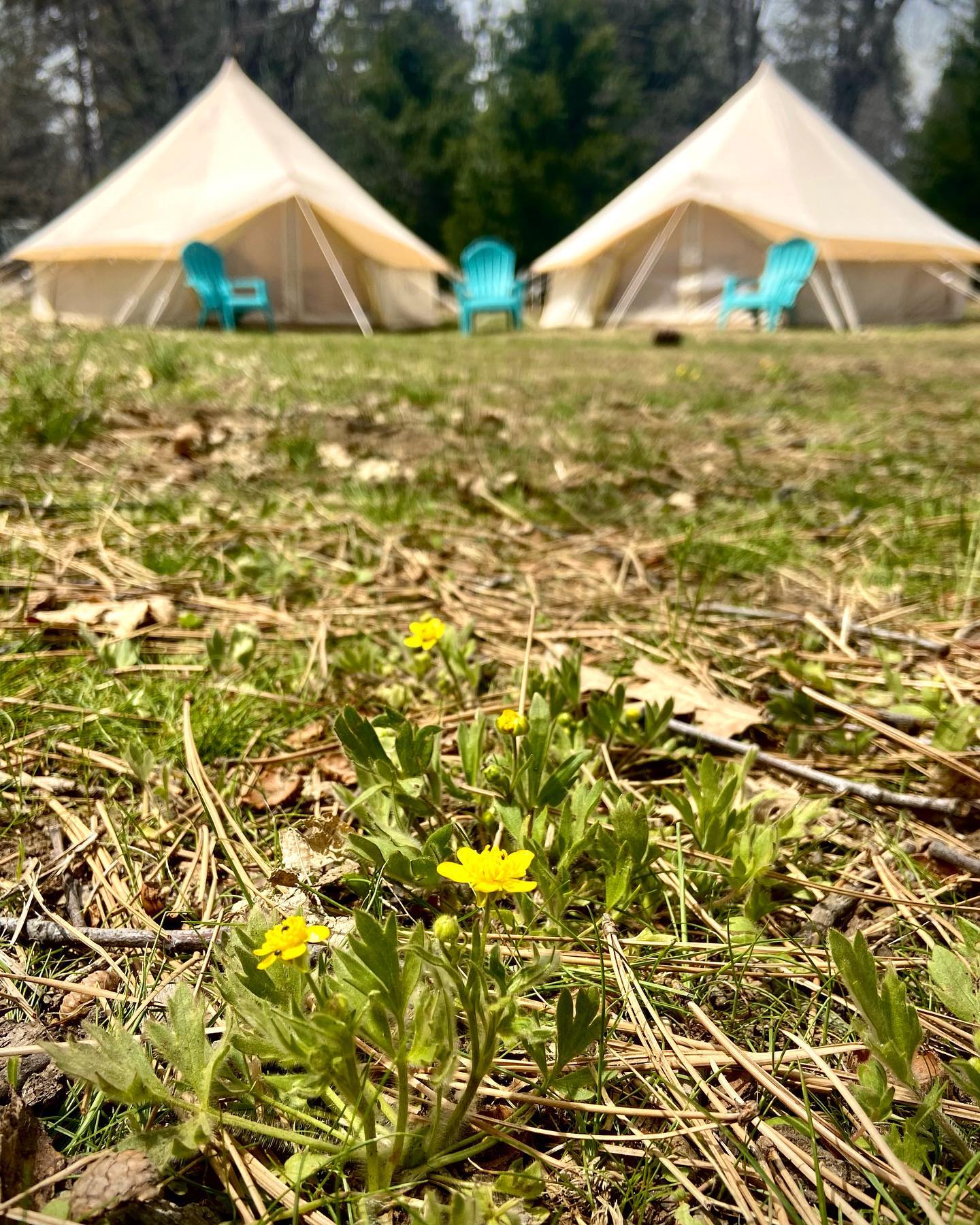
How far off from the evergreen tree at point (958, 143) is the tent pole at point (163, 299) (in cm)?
1715

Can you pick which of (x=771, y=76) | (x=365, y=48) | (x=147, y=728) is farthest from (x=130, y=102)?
(x=147, y=728)

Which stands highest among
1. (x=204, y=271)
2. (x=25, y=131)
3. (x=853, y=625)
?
(x=25, y=131)

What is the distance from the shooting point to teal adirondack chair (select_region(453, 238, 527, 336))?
37.8 ft

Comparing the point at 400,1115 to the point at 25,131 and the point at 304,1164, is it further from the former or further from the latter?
the point at 25,131

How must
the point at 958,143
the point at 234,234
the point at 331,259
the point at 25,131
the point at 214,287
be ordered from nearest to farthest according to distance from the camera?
the point at 214,287 → the point at 331,259 → the point at 234,234 → the point at 958,143 → the point at 25,131

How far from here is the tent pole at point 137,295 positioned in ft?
31.7

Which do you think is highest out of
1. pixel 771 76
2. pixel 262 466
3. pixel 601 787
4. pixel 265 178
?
pixel 771 76

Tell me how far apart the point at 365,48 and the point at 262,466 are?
25.6 m

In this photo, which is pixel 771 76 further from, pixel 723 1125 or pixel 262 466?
pixel 723 1125

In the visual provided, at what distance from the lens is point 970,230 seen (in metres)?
18.3

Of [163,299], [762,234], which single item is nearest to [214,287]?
[163,299]

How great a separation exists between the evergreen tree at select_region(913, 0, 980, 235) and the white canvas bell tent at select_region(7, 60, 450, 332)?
43.9ft

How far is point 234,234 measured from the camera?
10688 mm

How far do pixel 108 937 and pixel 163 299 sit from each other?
10354 mm
